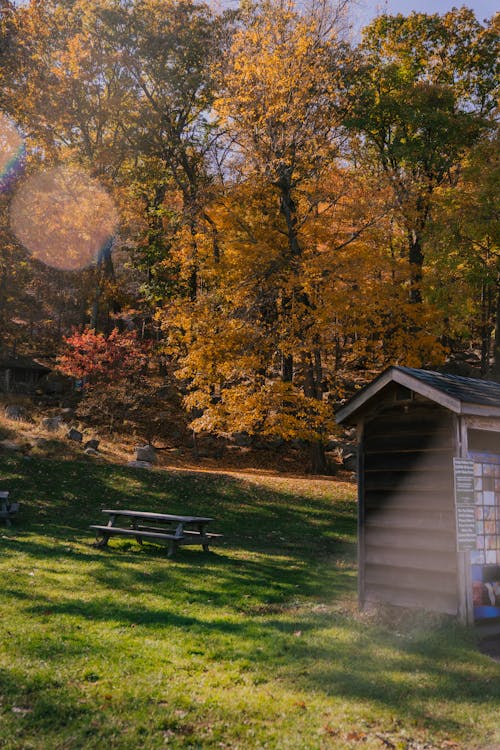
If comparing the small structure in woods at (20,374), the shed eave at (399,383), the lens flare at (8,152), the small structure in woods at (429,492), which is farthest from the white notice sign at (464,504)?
the small structure in woods at (20,374)

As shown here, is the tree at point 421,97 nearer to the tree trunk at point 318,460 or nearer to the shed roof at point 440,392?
the tree trunk at point 318,460

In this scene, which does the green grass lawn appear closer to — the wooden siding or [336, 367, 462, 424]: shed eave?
the wooden siding

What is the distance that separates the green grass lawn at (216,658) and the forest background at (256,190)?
25.6 ft

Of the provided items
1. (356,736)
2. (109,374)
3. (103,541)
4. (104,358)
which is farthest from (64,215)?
(356,736)

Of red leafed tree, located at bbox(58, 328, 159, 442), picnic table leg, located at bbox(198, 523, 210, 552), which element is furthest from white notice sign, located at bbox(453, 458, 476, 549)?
red leafed tree, located at bbox(58, 328, 159, 442)

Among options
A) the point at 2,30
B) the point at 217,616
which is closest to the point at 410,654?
the point at 217,616

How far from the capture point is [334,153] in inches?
893

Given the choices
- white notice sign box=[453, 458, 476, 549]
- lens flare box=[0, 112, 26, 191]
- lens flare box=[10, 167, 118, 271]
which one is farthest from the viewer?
lens flare box=[10, 167, 118, 271]

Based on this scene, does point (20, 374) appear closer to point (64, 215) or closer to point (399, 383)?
point (64, 215)

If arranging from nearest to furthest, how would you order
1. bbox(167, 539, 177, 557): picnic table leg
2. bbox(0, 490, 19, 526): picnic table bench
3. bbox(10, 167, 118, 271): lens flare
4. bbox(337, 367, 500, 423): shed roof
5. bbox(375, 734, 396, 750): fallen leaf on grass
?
bbox(375, 734, 396, 750): fallen leaf on grass
bbox(337, 367, 500, 423): shed roof
bbox(167, 539, 177, 557): picnic table leg
bbox(0, 490, 19, 526): picnic table bench
bbox(10, 167, 118, 271): lens flare

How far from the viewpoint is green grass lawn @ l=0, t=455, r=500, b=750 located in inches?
215

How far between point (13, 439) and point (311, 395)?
381 inches

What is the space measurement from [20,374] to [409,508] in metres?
30.1

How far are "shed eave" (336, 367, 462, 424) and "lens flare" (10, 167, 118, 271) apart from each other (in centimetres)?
1784
